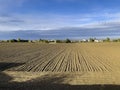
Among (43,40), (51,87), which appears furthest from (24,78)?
(43,40)

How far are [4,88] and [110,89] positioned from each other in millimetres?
3846

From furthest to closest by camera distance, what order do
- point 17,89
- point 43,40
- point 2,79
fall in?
point 43,40 < point 2,79 < point 17,89

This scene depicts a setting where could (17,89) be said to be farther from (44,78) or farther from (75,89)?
(44,78)

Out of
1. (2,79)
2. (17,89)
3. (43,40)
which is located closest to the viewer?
(17,89)

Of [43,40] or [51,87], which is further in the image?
[43,40]

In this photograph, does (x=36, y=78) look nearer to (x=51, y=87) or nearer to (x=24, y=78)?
(x=24, y=78)

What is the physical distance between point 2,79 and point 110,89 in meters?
6.41

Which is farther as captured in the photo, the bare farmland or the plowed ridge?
the plowed ridge

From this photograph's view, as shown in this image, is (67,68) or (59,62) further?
(59,62)

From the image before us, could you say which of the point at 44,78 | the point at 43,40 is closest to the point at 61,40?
the point at 43,40

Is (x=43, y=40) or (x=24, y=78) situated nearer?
(x=24, y=78)

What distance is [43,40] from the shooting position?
150875 mm

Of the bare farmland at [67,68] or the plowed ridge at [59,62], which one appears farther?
the plowed ridge at [59,62]

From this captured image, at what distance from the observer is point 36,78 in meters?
16.2
